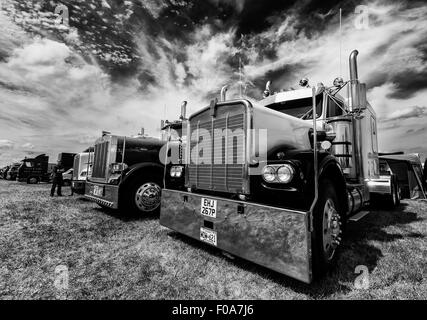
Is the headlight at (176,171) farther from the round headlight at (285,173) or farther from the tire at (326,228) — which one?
the tire at (326,228)

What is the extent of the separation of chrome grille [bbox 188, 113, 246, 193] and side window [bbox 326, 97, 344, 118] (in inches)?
95.1

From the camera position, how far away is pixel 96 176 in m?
6.35

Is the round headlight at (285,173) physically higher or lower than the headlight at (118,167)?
lower

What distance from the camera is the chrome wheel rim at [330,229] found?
271 cm

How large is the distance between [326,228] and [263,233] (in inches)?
35.9

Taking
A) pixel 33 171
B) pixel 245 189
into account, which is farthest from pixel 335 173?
pixel 33 171

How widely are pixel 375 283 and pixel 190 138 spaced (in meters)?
3.10

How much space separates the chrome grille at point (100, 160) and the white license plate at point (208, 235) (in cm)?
395

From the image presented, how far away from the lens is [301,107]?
14.8 feet

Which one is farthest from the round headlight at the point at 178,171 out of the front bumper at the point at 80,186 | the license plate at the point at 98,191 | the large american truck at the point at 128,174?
the front bumper at the point at 80,186

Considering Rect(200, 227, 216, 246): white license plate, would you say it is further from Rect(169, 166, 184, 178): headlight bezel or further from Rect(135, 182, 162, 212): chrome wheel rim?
Rect(135, 182, 162, 212): chrome wheel rim
